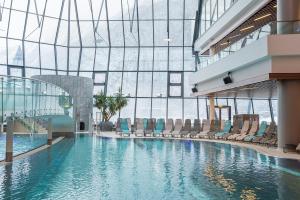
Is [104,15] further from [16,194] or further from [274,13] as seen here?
[16,194]

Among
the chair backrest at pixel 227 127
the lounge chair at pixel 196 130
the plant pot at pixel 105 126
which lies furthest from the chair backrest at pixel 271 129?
the plant pot at pixel 105 126

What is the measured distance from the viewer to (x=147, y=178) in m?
6.66

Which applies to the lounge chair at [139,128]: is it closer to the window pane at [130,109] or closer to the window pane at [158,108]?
the window pane at [158,108]

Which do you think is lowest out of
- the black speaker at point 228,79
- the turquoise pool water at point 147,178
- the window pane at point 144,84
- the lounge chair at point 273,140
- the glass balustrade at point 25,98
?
the turquoise pool water at point 147,178

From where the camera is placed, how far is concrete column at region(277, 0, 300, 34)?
1173 cm

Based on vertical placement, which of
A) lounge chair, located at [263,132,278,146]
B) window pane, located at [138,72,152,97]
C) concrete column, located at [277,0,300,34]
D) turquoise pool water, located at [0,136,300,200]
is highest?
concrete column, located at [277,0,300,34]

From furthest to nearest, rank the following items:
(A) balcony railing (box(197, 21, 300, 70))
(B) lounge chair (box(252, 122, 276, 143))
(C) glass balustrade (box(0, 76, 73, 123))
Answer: (B) lounge chair (box(252, 122, 276, 143)), (A) balcony railing (box(197, 21, 300, 70)), (C) glass balustrade (box(0, 76, 73, 123))

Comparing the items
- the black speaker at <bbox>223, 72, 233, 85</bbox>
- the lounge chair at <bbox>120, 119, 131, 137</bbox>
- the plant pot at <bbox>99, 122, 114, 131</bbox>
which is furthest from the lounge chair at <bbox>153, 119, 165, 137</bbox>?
the black speaker at <bbox>223, 72, 233, 85</bbox>

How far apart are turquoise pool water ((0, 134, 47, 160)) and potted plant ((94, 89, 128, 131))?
1136cm

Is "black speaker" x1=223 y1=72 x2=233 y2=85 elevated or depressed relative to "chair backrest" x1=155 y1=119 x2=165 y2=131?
elevated

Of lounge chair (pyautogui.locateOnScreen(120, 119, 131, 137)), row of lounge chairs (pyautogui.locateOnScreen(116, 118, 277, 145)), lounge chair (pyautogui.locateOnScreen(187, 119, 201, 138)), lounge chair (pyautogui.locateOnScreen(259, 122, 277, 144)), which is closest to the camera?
lounge chair (pyautogui.locateOnScreen(259, 122, 277, 144))

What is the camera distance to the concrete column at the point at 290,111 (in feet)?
39.8

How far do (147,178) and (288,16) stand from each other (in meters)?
8.00

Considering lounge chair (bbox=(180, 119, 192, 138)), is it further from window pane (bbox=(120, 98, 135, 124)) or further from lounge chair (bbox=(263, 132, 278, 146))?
window pane (bbox=(120, 98, 135, 124))
